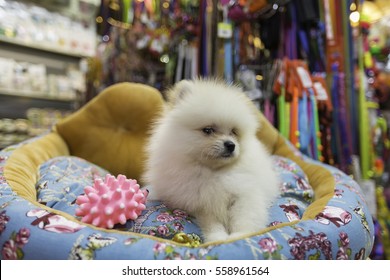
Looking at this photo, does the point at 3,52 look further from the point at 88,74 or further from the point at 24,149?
the point at 24,149

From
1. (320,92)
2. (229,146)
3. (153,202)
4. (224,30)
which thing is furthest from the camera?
(224,30)

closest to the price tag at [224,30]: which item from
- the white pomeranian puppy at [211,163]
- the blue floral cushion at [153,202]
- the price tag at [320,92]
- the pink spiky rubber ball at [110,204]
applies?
the price tag at [320,92]

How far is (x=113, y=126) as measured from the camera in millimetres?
1848

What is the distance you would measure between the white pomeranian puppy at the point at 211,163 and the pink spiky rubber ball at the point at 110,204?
169mm

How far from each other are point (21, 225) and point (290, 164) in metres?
1.23

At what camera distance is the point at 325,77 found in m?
2.11

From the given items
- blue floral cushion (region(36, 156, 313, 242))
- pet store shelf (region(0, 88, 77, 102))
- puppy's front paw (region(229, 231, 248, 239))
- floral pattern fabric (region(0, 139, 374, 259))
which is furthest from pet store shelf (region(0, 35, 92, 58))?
puppy's front paw (region(229, 231, 248, 239))

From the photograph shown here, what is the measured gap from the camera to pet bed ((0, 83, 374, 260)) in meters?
0.79

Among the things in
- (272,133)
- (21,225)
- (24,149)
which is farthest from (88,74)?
(21,225)

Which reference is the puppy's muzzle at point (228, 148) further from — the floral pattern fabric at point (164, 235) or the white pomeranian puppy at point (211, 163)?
the floral pattern fabric at point (164, 235)

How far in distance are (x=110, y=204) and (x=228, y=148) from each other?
0.41 meters

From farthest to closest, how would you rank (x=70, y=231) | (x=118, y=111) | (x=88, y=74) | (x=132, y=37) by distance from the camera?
(x=88, y=74), (x=132, y=37), (x=118, y=111), (x=70, y=231)

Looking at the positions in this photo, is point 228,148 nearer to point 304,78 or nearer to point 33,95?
point 304,78

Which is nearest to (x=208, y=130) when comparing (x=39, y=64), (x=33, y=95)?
(x=33, y=95)
